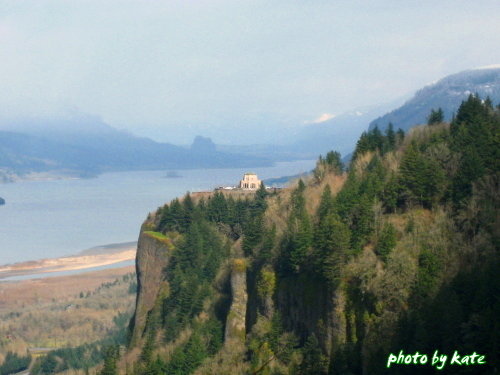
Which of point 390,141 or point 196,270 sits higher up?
point 390,141

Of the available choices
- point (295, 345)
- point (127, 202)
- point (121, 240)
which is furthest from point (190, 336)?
point (127, 202)

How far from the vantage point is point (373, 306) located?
20094 millimetres

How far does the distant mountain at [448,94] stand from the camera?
420 feet

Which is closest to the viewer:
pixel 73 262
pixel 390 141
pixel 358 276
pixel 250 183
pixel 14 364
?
pixel 358 276

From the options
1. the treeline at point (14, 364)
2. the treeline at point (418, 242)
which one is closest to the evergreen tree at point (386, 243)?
the treeline at point (418, 242)

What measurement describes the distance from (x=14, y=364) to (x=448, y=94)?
4096 inches

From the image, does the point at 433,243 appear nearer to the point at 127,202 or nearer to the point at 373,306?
the point at 373,306

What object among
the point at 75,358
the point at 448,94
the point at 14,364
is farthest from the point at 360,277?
the point at 448,94

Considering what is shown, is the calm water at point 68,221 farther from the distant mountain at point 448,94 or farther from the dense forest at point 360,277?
the dense forest at point 360,277

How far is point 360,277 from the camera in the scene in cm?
2059

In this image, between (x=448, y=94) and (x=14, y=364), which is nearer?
(x=14, y=364)

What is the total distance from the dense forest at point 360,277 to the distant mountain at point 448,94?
98457 millimetres

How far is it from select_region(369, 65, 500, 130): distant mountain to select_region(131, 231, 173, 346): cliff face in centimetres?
9455

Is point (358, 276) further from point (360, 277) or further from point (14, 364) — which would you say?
point (14, 364)
